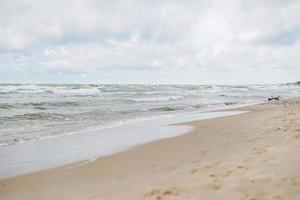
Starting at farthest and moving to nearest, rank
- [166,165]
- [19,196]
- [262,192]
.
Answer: [166,165], [19,196], [262,192]

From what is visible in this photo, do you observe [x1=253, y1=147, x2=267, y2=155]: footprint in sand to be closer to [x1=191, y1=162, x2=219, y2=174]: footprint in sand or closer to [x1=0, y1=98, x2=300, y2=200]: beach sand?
[x1=0, y1=98, x2=300, y2=200]: beach sand

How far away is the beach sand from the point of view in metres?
4.20

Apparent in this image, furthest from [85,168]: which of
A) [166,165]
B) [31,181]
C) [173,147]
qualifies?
[173,147]

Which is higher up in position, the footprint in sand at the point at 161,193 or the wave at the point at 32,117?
the footprint in sand at the point at 161,193

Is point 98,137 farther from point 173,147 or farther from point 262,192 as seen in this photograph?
point 262,192

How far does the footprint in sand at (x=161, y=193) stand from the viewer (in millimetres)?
4289

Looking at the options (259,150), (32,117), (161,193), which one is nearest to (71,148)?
(259,150)

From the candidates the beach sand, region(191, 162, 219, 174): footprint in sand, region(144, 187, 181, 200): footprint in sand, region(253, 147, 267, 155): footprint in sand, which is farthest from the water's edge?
region(253, 147, 267, 155): footprint in sand

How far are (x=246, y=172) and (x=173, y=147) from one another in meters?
3.77

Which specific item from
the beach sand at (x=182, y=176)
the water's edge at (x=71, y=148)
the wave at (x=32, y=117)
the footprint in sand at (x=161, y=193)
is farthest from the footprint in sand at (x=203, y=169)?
the wave at (x=32, y=117)

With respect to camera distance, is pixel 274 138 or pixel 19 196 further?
pixel 274 138

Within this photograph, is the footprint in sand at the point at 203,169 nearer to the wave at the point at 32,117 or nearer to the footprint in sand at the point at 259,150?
the footprint in sand at the point at 259,150

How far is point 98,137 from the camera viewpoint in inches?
414

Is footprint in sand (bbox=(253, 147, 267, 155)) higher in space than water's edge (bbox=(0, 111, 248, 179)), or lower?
higher
